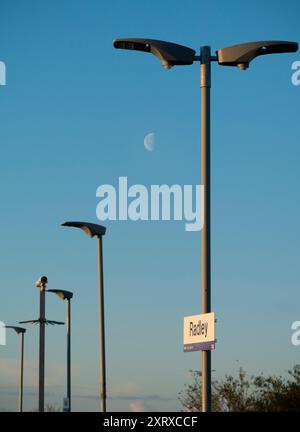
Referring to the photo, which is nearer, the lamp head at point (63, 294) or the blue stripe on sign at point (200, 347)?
the blue stripe on sign at point (200, 347)

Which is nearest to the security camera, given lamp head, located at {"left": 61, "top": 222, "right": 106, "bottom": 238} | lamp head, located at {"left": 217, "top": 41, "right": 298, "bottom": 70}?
lamp head, located at {"left": 61, "top": 222, "right": 106, "bottom": 238}

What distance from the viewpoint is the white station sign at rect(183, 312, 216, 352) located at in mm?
19641

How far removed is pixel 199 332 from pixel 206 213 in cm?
237

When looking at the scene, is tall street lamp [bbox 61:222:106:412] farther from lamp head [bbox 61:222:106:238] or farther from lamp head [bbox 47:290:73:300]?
lamp head [bbox 47:290:73:300]

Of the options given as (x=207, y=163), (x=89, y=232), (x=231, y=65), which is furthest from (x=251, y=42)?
(x=89, y=232)

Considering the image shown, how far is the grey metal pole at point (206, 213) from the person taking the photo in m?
20.3

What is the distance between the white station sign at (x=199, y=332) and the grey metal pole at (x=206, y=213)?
30 cm

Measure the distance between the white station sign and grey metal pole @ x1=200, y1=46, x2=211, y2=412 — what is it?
296 mm

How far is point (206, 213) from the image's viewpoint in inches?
830

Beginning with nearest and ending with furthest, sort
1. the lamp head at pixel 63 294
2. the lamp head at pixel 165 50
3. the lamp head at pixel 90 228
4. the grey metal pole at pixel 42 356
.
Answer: the lamp head at pixel 165 50 < the lamp head at pixel 90 228 < the grey metal pole at pixel 42 356 < the lamp head at pixel 63 294

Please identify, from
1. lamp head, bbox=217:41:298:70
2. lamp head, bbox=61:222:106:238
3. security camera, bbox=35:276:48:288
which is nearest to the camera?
lamp head, bbox=217:41:298:70

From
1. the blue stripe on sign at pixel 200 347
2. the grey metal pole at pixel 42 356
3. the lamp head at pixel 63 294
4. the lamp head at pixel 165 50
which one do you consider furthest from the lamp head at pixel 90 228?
the blue stripe on sign at pixel 200 347

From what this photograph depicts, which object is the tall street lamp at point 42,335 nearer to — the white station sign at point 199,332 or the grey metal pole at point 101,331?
the grey metal pole at point 101,331

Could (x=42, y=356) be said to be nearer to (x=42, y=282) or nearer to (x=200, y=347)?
(x=42, y=282)
